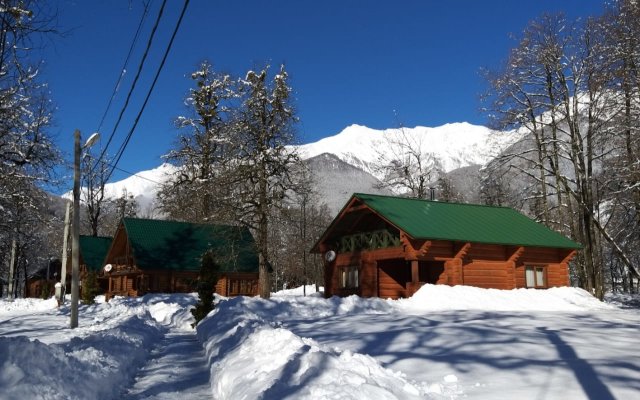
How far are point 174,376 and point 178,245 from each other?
2916 centimetres

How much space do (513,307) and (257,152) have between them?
1587 cm

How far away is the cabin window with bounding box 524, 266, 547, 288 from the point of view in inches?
1035

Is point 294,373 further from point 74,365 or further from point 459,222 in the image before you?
point 459,222

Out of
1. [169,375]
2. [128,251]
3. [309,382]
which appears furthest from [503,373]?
[128,251]

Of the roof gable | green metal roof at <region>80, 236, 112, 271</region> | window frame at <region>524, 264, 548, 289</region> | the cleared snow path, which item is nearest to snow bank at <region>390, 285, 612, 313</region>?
the roof gable

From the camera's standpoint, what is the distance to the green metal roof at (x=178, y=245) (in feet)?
117

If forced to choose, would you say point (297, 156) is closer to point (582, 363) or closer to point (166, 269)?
point (166, 269)

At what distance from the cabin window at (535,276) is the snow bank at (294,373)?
19.6 metres

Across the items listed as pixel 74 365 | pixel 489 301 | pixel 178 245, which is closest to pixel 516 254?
pixel 489 301

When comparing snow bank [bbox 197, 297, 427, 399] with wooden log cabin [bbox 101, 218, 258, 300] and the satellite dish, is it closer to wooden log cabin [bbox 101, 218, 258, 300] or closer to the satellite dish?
the satellite dish

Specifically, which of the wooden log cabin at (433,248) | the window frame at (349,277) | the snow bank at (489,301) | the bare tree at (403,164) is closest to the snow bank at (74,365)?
the snow bank at (489,301)

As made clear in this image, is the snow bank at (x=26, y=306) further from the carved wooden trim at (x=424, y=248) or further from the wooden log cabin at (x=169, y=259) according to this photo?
the carved wooden trim at (x=424, y=248)

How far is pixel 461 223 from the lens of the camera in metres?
25.8

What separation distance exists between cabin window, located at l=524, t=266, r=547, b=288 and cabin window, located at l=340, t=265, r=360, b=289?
28.0 feet
